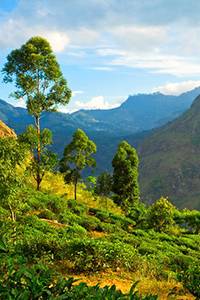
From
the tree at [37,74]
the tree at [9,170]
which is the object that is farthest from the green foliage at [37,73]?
the tree at [9,170]

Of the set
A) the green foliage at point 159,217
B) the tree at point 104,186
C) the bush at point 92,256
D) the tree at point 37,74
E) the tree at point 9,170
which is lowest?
the green foliage at point 159,217

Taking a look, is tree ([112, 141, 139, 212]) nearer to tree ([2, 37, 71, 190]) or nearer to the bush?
tree ([2, 37, 71, 190])

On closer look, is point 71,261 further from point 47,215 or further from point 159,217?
point 159,217

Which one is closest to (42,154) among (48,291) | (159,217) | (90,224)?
(90,224)

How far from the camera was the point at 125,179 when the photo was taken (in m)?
60.6

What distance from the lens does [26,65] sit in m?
48.8

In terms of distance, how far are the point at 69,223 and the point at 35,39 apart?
74.5 ft

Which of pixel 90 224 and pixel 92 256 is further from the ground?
pixel 92 256

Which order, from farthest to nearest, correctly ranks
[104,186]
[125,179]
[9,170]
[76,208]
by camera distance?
1. [104,186]
2. [125,179]
3. [76,208]
4. [9,170]

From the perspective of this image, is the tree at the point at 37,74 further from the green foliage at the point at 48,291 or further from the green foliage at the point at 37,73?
the green foliage at the point at 48,291

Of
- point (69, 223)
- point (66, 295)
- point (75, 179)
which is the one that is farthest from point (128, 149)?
point (66, 295)

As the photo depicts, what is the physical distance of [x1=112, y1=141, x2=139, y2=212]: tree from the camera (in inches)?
2383

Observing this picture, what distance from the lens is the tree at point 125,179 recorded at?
60.5m

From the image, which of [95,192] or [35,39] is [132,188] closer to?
[95,192]
